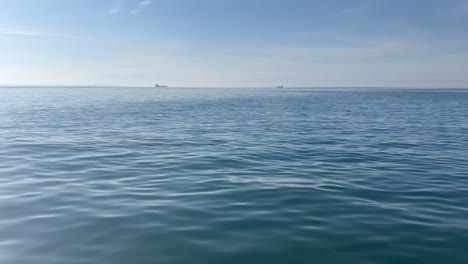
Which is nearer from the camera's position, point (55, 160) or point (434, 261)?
point (434, 261)

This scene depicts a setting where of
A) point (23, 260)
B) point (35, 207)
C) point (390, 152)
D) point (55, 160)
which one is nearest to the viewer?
point (23, 260)

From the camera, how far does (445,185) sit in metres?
12.1

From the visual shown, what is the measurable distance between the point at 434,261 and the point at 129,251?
Result: 563cm

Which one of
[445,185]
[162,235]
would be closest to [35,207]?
[162,235]

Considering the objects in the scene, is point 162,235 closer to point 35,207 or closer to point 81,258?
point 81,258

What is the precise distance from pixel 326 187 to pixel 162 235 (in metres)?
5.93

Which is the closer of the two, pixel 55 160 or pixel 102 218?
pixel 102 218

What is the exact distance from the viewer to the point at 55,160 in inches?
617

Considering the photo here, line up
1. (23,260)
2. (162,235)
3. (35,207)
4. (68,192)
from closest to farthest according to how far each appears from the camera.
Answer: (23,260)
(162,235)
(35,207)
(68,192)

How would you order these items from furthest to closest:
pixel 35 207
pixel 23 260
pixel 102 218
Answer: pixel 35 207, pixel 102 218, pixel 23 260

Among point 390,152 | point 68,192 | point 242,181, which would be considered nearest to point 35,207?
point 68,192

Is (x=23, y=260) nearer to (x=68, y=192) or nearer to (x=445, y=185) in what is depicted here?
(x=68, y=192)

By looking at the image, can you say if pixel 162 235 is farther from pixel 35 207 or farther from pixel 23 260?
pixel 35 207

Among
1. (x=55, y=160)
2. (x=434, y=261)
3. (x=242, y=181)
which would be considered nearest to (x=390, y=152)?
(x=242, y=181)
